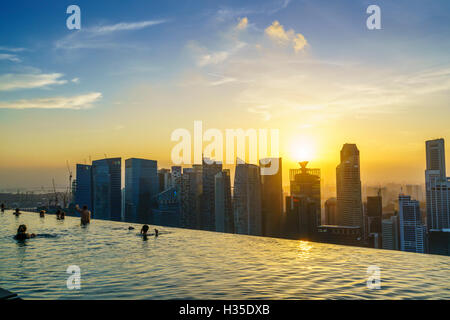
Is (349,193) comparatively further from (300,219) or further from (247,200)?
(247,200)

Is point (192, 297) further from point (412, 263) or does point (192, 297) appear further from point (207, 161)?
point (207, 161)

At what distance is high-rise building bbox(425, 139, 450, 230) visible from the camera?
145750mm

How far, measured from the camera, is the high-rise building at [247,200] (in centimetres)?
16838

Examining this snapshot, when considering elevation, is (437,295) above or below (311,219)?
above

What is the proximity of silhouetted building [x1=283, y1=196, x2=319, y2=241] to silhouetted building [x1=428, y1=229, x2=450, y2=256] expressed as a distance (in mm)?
48419

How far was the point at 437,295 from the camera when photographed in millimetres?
11703

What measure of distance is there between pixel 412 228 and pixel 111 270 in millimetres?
164861

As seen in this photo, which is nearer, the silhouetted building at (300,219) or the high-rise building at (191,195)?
the silhouetted building at (300,219)

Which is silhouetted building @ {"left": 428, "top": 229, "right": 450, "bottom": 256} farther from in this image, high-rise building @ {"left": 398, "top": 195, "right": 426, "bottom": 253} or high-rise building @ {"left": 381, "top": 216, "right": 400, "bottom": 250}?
high-rise building @ {"left": 381, "top": 216, "right": 400, "bottom": 250}

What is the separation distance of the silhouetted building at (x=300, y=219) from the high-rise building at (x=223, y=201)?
103ft

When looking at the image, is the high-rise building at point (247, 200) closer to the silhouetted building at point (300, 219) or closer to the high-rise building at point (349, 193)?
the silhouetted building at point (300, 219)

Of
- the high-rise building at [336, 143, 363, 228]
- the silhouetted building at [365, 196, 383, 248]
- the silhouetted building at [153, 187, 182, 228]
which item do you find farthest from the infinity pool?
the high-rise building at [336, 143, 363, 228]

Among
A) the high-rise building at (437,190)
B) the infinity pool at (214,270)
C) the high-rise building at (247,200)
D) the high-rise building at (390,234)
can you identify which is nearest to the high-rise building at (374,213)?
the high-rise building at (390,234)
